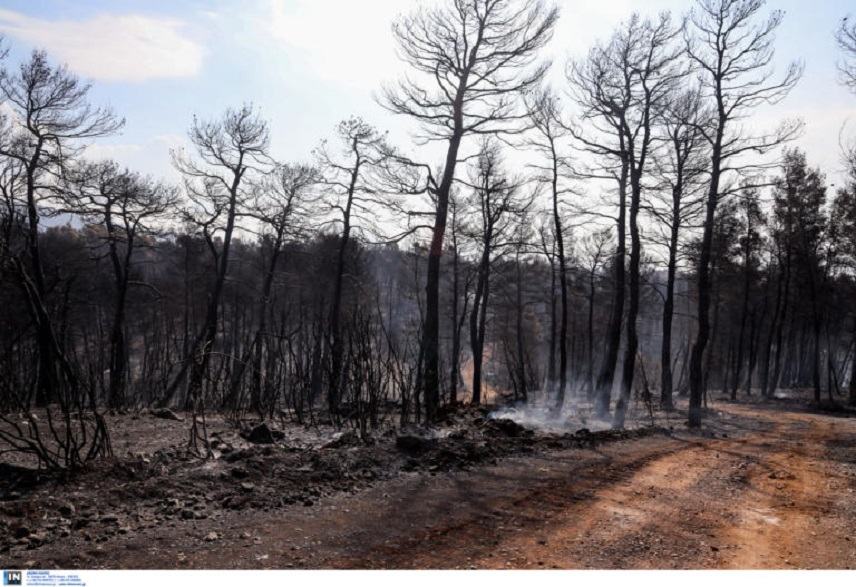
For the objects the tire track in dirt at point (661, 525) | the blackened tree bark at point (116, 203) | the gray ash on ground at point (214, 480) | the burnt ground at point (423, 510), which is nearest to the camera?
the burnt ground at point (423, 510)

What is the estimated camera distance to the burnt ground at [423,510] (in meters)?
4.87

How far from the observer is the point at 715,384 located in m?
50.3

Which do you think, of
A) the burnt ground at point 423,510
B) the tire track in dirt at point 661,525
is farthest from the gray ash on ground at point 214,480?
the tire track in dirt at point 661,525

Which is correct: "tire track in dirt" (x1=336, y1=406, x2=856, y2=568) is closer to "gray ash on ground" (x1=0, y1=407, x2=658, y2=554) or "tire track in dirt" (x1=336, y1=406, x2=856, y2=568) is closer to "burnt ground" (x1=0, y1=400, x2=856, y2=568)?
"burnt ground" (x1=0, y1=400, x2=856, y2=568)

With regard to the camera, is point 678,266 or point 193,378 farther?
point 678,266

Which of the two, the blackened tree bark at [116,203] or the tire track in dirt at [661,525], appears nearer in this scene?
the tire track in dirt at [661,525]

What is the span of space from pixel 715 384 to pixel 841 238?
25.6 metres

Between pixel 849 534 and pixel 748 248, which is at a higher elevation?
pixel 748 248

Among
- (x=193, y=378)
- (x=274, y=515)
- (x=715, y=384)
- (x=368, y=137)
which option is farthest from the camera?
(x=715, y=384)

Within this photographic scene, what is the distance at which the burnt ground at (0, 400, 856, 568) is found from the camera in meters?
4.87

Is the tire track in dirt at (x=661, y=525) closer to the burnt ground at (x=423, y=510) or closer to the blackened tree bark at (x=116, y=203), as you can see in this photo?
the burnt ground at (x=423, y=510)

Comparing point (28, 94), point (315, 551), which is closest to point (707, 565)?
point (315, 551)

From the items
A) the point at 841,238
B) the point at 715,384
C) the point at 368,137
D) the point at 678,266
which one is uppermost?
the point at 368,137
